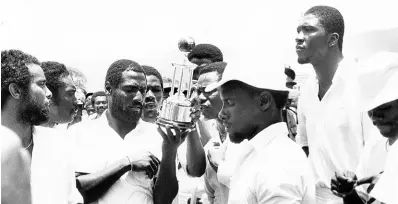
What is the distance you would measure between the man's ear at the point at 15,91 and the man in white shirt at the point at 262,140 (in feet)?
3.90

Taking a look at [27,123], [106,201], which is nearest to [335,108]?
[106,201]

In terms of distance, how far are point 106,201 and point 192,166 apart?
2.25ft

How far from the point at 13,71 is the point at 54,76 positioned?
4.88 ft

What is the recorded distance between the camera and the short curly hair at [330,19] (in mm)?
4828

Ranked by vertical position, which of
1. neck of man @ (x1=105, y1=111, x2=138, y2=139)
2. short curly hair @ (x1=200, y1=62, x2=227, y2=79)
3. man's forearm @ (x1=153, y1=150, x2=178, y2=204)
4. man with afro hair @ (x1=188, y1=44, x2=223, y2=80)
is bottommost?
man's forearm @ (x1=153, y1=150, x2=178, y2=204)

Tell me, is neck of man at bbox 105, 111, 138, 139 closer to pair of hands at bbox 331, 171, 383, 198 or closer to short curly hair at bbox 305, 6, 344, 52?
pair of hands at bbox 331, 171, 383, 198

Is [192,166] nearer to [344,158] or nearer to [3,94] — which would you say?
[344,158]

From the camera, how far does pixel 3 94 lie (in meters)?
3.33

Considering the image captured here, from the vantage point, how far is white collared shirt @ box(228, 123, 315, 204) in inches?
111

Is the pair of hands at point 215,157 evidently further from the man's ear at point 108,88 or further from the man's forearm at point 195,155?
the man's ear at point 108,88

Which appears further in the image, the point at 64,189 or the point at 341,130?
the point at 341,130

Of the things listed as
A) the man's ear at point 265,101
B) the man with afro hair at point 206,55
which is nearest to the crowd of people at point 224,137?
the man's ear at point 265,101

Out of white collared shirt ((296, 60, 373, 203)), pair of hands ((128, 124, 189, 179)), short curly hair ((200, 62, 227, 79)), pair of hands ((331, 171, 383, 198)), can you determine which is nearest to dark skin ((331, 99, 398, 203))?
pair of hands ((331, 171, 383, 198))

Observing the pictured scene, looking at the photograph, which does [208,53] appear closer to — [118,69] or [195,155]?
[118,69]
